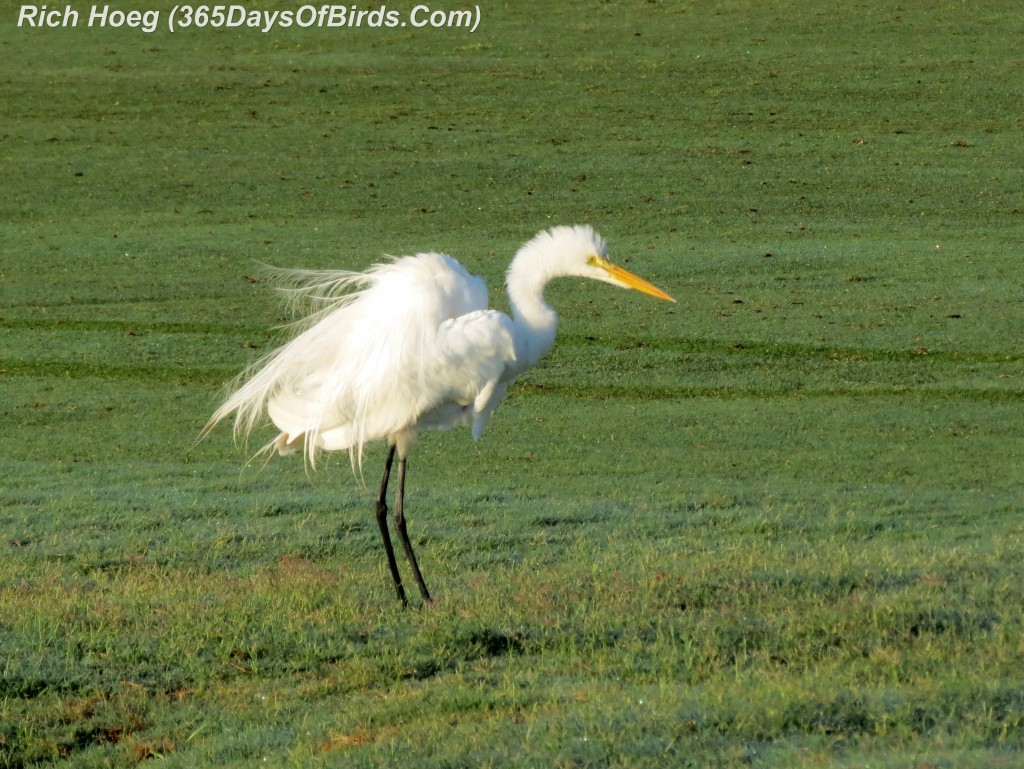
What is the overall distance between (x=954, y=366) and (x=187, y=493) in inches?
276

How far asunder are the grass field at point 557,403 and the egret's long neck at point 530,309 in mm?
1070

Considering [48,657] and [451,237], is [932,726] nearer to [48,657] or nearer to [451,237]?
[48,657]

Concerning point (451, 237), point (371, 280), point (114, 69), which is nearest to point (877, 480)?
point (371, 280)

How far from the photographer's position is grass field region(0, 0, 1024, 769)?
16.4 ft

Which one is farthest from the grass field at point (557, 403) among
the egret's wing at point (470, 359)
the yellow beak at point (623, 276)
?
the yellow beak at point (623, 276)

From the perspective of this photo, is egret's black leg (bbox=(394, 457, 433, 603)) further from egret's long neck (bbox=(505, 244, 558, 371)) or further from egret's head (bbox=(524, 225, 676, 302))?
egret's head (bbox=(524, 225, 676, 302))

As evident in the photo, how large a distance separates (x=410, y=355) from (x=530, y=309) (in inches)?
27.9

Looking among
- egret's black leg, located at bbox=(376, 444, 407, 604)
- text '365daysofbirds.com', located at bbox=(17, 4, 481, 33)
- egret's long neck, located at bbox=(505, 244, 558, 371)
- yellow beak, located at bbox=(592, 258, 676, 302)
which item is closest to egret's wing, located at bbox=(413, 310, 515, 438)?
egret's long neck, located at bbox=(505, 244, 558, 371)

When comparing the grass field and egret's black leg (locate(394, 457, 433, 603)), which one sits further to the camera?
egret's black leg (locate(394, 457, 433, 603))

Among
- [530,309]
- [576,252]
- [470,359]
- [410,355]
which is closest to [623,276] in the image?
[576,252]

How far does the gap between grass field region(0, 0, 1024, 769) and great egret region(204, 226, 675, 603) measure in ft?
2.46

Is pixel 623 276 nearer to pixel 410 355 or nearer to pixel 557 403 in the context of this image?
pixel 410 355

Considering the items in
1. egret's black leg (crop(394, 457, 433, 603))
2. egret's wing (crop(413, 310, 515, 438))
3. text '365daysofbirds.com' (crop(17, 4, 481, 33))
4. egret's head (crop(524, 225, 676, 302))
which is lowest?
egret's black leg (crop(394, 457, 433, 603))

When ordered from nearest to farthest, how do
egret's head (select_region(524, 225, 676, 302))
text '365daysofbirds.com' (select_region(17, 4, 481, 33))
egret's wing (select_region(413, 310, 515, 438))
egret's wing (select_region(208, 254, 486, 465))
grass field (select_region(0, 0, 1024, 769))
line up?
grass field (select_region(0, 0, 1024, 769)) → egret's wing (select_region(413, 310, 515, 438)) → egret's wing (select_region(208, 254, 486, 465)) → egret's head (select_region(524, 225, 676, 302)) → text '365daysofbirds.com' (select_region(17, 4, 481, 33))
